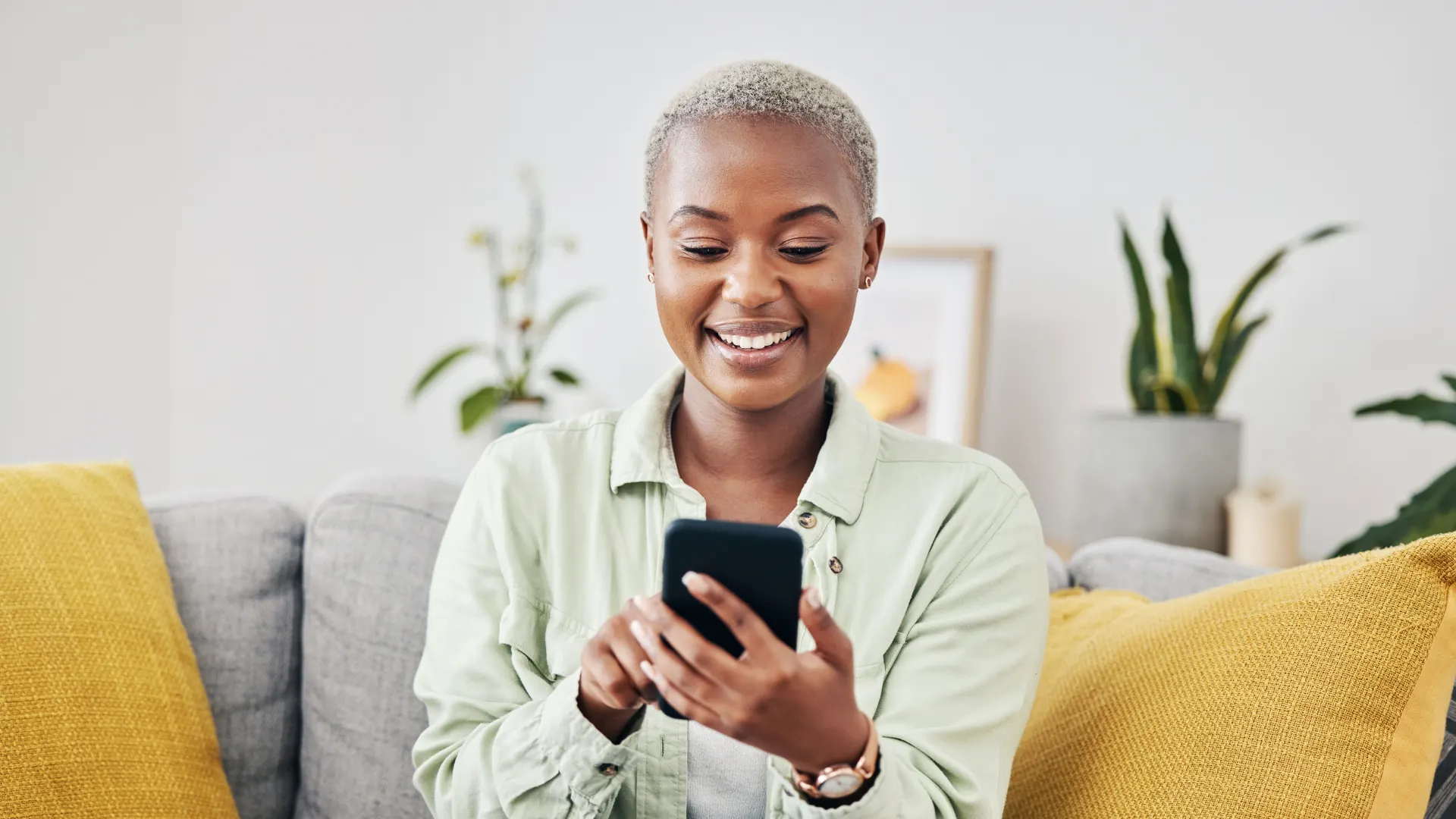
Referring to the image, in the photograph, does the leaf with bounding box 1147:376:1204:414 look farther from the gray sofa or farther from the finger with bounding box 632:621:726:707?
the finger with bounding box 632:621:726:707

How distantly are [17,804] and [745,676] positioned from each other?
695 millimetres

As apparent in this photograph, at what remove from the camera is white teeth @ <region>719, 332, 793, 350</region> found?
0.88 meters

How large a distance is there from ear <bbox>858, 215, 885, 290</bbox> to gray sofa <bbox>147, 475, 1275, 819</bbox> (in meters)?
0.48

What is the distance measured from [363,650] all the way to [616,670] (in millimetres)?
657

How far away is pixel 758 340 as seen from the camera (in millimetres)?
879

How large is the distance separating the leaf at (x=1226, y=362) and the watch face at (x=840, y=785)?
137 centimetres

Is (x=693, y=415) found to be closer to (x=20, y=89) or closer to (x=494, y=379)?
(x=494, y=379)

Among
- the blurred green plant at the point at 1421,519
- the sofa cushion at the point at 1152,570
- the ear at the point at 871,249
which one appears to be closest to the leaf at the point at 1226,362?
the blurred green plant at the point at 1421,519

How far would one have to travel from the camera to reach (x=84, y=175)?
2350 millimetres

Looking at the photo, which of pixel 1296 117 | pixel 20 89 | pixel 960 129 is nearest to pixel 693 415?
pixel 960 129

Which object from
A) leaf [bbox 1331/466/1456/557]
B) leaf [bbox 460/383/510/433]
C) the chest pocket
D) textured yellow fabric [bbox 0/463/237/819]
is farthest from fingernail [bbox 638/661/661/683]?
leaf [bbox 460/383/510/433]

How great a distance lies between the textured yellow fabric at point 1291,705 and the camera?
80 centimetres

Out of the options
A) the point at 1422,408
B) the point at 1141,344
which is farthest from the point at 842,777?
the point at 1141,344

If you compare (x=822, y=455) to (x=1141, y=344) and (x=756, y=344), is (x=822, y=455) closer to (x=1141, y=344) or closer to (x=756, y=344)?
(x=756, y=344)
